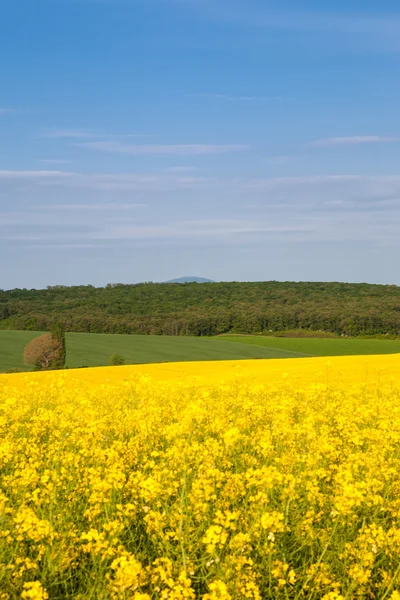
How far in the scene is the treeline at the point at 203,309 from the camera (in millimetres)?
96188

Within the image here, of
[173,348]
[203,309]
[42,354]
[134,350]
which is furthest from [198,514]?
[203,309]

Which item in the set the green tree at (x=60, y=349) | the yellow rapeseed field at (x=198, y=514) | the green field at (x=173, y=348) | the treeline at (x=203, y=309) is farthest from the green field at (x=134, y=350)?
the yellow rapeseed field at (x=198, y=514)

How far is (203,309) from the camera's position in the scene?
358ft

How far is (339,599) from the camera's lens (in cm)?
394

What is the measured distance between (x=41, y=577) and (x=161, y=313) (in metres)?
100

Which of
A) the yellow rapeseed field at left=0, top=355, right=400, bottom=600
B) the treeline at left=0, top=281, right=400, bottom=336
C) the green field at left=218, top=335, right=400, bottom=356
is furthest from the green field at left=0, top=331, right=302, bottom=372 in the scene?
the yellow rapeseed field at left=0, top=355, right=400, bottom=600

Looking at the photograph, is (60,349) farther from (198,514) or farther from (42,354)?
(198,514)

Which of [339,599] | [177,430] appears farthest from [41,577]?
[177,430]

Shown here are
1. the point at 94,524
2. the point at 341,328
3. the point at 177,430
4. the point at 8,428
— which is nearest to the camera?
the point at 94,524

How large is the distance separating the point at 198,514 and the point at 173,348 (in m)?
68.1

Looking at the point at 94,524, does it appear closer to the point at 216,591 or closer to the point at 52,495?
the point at 52,495

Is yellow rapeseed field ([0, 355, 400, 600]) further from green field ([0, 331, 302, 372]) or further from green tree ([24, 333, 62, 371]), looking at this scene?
green field ([0, 331, 302, 372])

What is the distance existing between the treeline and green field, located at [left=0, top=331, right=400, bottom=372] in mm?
15127

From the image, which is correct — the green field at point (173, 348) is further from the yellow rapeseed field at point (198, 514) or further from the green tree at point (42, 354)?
the yellow rapeseed field at point (198, 514)
